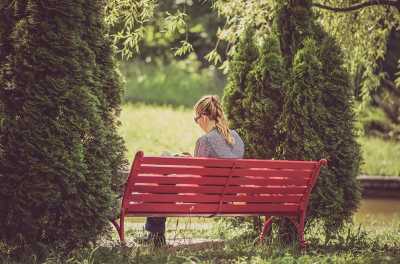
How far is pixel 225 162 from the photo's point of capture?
22.2 ft

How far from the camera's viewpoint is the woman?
722 centimetres

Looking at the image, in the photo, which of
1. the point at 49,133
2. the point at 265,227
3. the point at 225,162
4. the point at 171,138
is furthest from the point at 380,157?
the point at 49,133

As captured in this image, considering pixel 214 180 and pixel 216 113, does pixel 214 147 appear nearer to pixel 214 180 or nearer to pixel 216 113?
pixel 216 113

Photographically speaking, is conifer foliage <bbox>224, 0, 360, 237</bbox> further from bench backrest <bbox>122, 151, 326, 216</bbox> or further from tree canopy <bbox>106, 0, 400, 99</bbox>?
tree canopy <bbox>106, 0, 400, 99</bbox>

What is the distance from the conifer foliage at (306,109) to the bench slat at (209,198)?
0.67m

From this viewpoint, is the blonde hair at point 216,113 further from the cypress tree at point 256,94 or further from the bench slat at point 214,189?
the cypress tree at point 256,94

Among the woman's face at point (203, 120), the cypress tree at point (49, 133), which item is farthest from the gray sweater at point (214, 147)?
the cypress tree at point (49, 133)

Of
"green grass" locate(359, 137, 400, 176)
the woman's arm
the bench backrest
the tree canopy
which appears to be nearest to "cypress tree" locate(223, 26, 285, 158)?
the bench backrest

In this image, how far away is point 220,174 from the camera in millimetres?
6832

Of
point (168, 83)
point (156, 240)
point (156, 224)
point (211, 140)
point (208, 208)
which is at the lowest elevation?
point (168, 83)

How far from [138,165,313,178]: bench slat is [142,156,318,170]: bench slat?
0.05 m

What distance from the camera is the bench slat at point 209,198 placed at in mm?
6652

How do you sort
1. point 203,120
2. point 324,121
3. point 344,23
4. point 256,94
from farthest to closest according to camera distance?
point 344,23
point 256,94
point 324,121
point 203,120

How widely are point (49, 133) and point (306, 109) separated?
277 centimetres
